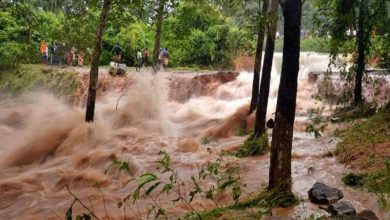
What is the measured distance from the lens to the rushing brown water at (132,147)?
7.38 meters

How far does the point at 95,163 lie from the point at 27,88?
37.5 ft

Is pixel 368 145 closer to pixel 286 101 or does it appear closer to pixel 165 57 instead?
pixel 286 101

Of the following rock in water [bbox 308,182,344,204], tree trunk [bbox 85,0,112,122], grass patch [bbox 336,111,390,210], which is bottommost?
rock in water [bbox 308,182,344,204]

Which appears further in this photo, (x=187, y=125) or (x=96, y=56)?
(x=187, y=125)

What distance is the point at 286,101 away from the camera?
5672 mm

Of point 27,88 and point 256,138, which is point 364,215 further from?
point 27,88

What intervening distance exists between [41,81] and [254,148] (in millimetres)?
13490

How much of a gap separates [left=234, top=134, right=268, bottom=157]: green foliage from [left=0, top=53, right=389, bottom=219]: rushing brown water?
32cm

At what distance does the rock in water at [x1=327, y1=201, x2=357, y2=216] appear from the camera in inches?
198

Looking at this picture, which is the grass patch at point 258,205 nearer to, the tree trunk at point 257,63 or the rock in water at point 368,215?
the rock in water at point 368,215

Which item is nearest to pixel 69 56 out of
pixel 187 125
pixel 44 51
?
pixel 44 51

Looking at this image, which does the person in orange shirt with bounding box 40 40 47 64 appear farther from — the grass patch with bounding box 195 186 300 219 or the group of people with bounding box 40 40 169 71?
the grass patch with bounding box 195 186 300 219

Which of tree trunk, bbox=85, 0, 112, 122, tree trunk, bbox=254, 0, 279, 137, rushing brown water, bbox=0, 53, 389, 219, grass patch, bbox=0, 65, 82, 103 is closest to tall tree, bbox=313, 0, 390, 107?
rushing brown water, bbox=0, 53, 389, 219

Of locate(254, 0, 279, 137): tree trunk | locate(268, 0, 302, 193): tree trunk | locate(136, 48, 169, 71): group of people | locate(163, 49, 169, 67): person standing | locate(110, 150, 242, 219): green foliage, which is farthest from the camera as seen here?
locate(163, 49, 169, 67): person standing
